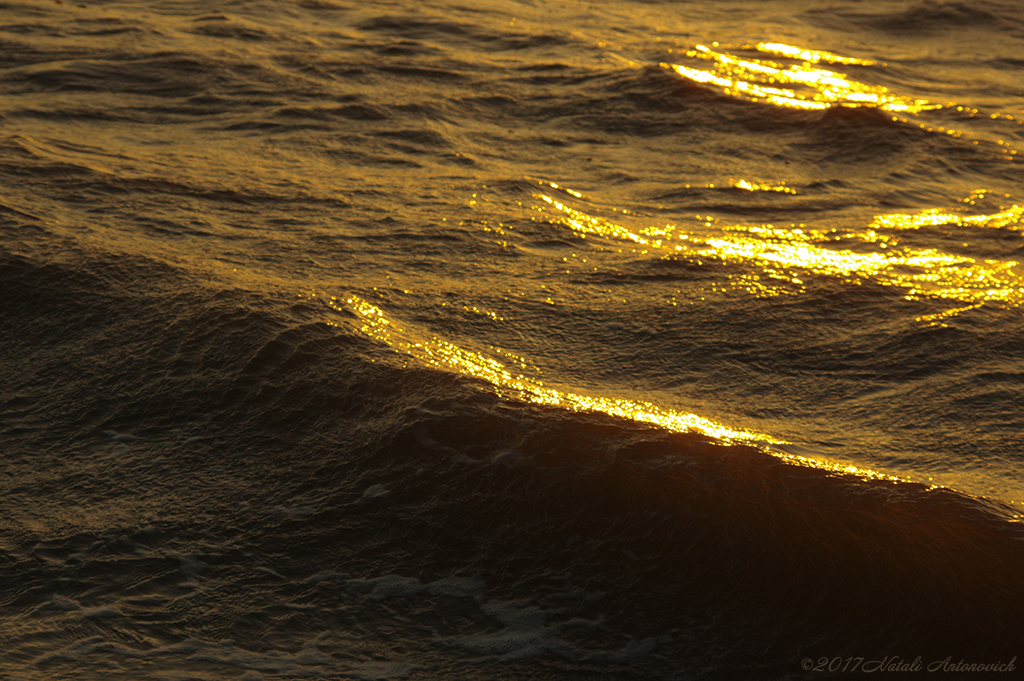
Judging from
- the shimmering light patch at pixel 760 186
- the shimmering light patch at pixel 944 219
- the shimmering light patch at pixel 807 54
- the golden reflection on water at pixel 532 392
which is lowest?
the golden reflection on water at pixel 532 392

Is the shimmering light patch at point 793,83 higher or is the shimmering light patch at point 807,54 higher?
the shimmering light patch at point 807,54

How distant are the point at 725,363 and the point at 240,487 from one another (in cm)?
209

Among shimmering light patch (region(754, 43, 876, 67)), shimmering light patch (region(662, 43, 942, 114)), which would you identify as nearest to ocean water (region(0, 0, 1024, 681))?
shimmering light patch (region(662, 43, 942, 114))

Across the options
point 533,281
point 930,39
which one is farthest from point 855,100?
point 533,281

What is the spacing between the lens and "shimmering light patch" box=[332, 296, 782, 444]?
3.63m

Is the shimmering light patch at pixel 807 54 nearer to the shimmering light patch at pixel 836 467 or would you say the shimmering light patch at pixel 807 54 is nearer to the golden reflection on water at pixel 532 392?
the golden reflection on water at pixel 532 392

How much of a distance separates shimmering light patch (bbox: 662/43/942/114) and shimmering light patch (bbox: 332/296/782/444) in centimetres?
472

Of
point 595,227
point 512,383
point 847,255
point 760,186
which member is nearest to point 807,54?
point 760,186

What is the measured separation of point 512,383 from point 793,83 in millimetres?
5633

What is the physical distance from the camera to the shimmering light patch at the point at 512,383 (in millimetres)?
3627

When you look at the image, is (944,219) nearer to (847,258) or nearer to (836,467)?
(847,258)

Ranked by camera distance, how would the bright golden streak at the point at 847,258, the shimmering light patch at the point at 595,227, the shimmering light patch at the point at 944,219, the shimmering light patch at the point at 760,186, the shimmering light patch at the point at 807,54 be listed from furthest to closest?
the shimmering light patch at the point at 807,54, the shimmering light patch at the point at 760,186, the shimmering light patch at the point at 944,219, the shimmering light patch at the point at 595,227, the bright golden streak at the point at 847,258

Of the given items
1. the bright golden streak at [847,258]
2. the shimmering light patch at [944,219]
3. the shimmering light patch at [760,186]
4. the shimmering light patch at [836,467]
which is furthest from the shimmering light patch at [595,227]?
the shimmering light patch at [836,467]

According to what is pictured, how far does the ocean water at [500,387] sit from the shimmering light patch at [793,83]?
32cm
